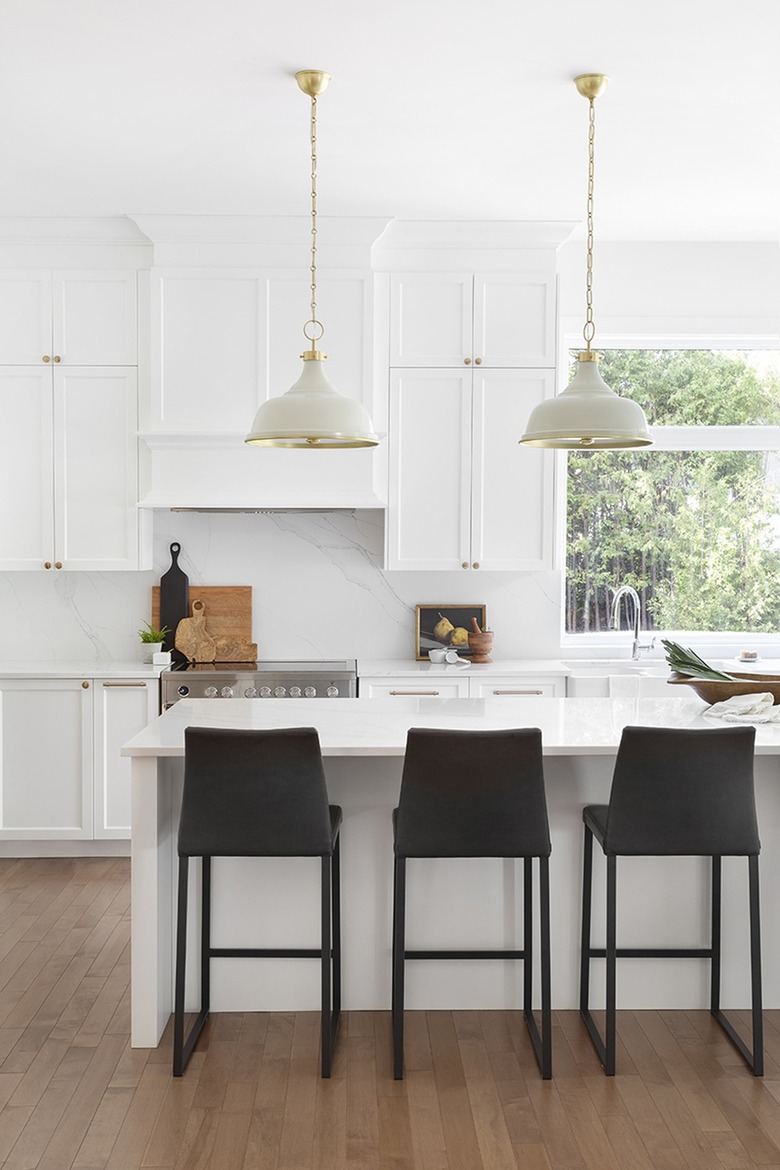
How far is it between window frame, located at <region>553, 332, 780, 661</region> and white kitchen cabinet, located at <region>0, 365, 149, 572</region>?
216 centimetres

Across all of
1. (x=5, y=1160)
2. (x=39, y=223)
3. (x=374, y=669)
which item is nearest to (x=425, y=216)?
(x=39, y=223)

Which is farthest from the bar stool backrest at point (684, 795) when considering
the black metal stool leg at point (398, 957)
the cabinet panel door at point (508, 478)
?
the cabinet panel door at point (508, 478)

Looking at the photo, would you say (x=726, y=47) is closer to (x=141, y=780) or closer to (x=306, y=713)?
(x=306, y=713)

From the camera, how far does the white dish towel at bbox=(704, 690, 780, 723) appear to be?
323cm

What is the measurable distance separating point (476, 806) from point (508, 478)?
2426 mm

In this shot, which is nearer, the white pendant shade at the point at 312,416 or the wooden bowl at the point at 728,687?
the white pendant shade at the point at 312,416

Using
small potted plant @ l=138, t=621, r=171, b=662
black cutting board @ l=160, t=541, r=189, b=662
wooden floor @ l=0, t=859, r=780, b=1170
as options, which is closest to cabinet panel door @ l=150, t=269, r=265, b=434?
black cutting board @ l=160, t=541, r=189, b=662

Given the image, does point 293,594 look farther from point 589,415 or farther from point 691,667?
point 589,415

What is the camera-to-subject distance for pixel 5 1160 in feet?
7.84

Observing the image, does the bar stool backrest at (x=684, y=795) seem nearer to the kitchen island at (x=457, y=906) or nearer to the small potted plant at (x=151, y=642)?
the kitchen island at (x=457, y=906)

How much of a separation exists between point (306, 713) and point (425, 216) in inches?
96.7

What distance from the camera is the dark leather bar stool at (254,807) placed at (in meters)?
2.73

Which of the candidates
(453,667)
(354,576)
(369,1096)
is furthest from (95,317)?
(369,1096)

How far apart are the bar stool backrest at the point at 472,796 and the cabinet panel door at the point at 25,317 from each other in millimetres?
3091
